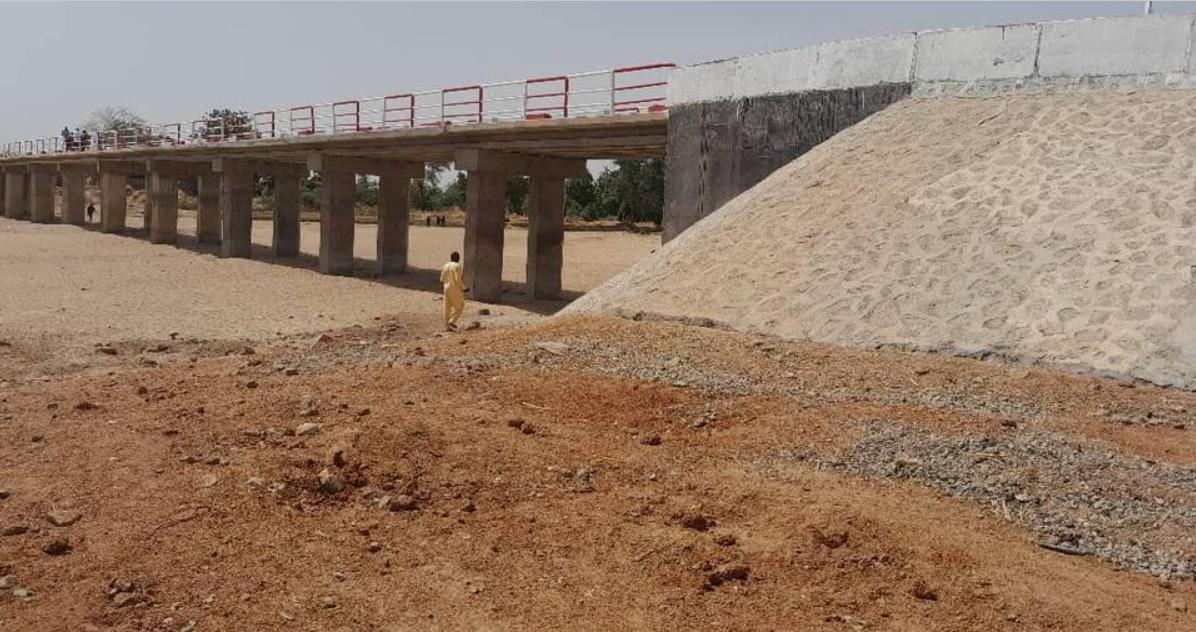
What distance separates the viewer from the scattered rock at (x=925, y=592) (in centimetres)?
507

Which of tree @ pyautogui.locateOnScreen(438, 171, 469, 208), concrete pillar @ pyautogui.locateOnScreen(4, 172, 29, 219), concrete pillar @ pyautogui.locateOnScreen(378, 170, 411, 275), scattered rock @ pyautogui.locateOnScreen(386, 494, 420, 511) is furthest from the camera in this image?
tree @ pyautogui.locateOnScreen(438, 171, 469, 208)

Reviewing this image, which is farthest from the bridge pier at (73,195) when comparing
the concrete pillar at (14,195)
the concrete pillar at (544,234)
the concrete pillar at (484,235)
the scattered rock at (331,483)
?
the scattered rock at (331,483)

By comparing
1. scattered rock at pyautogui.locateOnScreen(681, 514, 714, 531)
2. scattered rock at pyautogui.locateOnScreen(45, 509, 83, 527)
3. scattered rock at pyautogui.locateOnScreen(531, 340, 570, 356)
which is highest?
scattered rock at pyautogui.locateOnScreen(531, 340, 570, 356)

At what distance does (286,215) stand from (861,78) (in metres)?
27.4

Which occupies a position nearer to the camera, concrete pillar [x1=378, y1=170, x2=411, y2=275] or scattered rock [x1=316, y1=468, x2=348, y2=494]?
scattered rock [x1=316, y1=468, x2=348, y2=494]

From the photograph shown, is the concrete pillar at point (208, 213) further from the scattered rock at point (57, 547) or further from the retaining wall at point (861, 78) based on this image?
the scattered rock at point (57, 547)

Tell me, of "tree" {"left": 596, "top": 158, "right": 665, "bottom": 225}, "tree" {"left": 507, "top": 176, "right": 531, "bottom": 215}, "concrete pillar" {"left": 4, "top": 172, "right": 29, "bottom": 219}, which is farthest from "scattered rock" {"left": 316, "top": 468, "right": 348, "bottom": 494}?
"concrete pillar" {"left": 4, "top": 172, "right": 29, "bottom": 219}

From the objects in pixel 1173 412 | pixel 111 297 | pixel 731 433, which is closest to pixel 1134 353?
pixel 1173 412

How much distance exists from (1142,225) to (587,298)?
25.8 feet

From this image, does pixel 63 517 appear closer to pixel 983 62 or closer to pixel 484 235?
pixel 983 62

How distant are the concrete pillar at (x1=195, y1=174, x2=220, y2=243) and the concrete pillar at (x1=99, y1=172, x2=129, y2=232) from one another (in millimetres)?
9109

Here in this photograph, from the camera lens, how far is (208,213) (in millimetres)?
42219

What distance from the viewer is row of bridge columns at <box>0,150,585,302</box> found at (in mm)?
24453

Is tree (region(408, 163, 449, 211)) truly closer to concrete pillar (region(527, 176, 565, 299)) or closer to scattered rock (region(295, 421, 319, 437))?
concrete pillar (region(527, 176, 565, 299))
